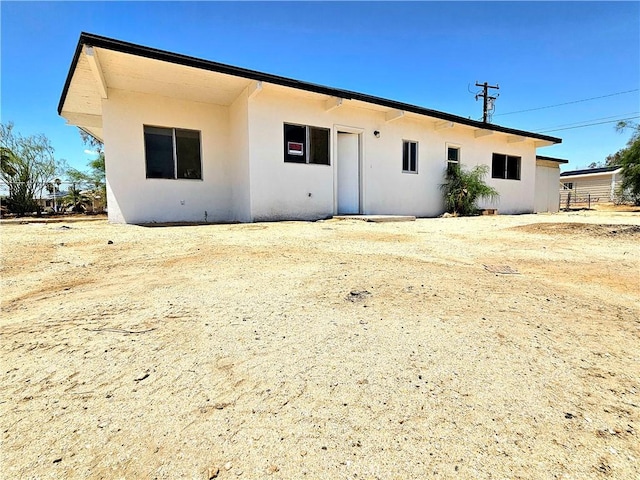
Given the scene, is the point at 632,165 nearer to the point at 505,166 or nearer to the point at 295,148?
the point at 505,166

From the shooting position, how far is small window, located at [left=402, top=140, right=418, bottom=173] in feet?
35.7

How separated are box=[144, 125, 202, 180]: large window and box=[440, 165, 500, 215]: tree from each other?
815 centimetres

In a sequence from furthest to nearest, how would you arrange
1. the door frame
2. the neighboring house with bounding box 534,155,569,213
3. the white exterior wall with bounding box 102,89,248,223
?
the neighboring house with bounding box 534,155,569,213, the door frame, the white exterior wall with bounding box 102,89,248,223

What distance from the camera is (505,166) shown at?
45.3ft

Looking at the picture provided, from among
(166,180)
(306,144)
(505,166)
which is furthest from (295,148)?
(505,166)

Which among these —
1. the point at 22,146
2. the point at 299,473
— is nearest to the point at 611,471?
the point at 299,473

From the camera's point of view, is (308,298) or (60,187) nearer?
(308,298)

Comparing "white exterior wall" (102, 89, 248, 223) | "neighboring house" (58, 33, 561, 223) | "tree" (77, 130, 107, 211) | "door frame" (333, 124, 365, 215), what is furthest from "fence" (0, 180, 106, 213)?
"door frame" (333, 124, 365, 215)

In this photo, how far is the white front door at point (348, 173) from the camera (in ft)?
32.1

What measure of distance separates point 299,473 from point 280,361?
65 centimetres

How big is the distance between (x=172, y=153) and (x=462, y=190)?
9118 millimetres

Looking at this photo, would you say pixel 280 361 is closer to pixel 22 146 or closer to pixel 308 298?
pixel 308 298

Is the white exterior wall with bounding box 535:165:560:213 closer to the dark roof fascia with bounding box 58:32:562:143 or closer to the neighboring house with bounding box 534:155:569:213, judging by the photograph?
the neighboring house with bounding box 534:155:569:213

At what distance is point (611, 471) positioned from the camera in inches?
38.5
